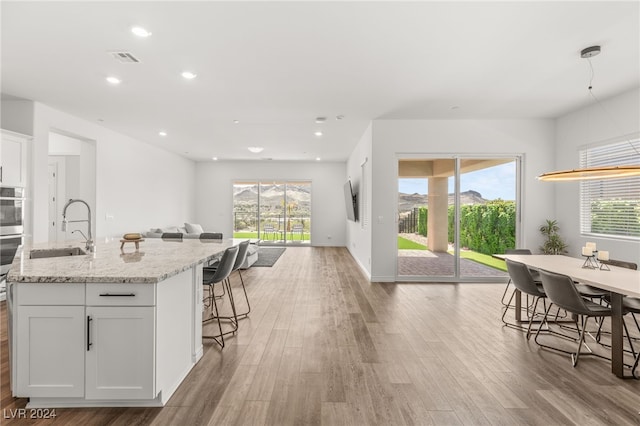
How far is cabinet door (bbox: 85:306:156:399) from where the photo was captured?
6.26 ft

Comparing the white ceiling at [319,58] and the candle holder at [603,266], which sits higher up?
the white ceiling at [319,58]

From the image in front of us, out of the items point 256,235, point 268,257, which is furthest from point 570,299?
point 256,235

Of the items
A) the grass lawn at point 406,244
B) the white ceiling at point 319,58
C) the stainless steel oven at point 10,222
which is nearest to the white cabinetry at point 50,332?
the white ceiling at point 319,58

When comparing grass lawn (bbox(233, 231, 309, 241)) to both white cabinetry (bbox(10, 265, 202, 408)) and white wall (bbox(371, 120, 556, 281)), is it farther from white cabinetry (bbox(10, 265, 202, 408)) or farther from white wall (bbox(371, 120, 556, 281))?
white cabinetry (bbox(10, 265, 202, 408))

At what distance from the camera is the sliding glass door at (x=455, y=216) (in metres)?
5.63

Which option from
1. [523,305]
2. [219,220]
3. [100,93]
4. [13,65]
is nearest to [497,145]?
[523,305]

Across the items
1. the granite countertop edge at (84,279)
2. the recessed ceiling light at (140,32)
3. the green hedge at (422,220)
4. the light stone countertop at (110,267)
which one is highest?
the recessed ceiling light at (140,32)

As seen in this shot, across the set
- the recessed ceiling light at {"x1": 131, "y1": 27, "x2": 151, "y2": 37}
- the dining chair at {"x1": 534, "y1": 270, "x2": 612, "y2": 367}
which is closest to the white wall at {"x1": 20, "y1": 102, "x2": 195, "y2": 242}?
the recessed ceiling light at {"x1": 131, "y1": 27, "x2": 151, "y2": 37}

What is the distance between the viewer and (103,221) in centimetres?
616

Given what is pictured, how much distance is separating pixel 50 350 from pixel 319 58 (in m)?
3.27

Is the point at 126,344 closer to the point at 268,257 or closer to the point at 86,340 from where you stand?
the point at 86,340

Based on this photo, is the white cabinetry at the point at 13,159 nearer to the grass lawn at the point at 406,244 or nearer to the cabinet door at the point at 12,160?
the cabinet door at the point at 12,160

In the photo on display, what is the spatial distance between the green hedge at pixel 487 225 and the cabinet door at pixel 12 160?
22.4 ft

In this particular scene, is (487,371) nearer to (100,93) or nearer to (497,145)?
(497,145)
